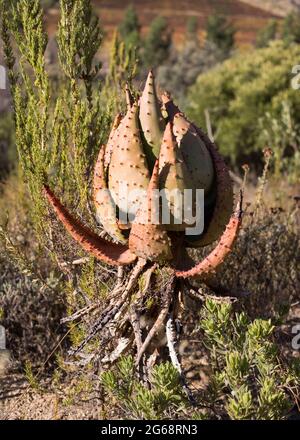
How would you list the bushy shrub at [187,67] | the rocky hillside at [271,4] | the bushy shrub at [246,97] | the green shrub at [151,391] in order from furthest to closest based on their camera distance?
the rocky hillside at [271,4] → the bushy shrub at [187,67] → the bushy shrub at [246,97] → the green shrub at [151,391]

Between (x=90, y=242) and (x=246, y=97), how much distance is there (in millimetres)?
7847

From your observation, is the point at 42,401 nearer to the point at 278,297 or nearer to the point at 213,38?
the point at 278,297

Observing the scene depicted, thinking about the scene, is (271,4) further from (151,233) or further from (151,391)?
(151,391)

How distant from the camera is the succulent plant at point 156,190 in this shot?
226 centimetres

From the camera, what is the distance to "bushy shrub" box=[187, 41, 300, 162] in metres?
9.59

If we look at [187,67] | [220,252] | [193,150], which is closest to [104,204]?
[193,150]

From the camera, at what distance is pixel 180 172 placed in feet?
7.48

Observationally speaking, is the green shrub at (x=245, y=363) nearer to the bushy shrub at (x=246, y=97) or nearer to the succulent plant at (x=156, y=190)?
the succulent plant at (x=156, y=190)

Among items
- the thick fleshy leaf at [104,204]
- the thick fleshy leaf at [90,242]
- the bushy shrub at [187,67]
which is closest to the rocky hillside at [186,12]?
the bushy shrub at [187,67]

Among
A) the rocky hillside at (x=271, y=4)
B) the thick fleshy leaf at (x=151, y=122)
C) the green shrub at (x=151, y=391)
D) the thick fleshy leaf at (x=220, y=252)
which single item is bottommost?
the green shrub at (x=151, y=391)

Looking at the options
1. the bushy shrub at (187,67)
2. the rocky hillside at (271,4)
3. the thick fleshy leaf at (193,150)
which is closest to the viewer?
the thick fleshy leaf at (193,150)

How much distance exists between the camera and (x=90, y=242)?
245 centimetres

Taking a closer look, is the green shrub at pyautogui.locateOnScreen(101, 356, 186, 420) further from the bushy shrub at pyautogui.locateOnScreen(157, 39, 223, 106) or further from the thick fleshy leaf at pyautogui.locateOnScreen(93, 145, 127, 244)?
the bushy shrub at pyautogui.locateOnScreen(157, 39, 223, 106)
